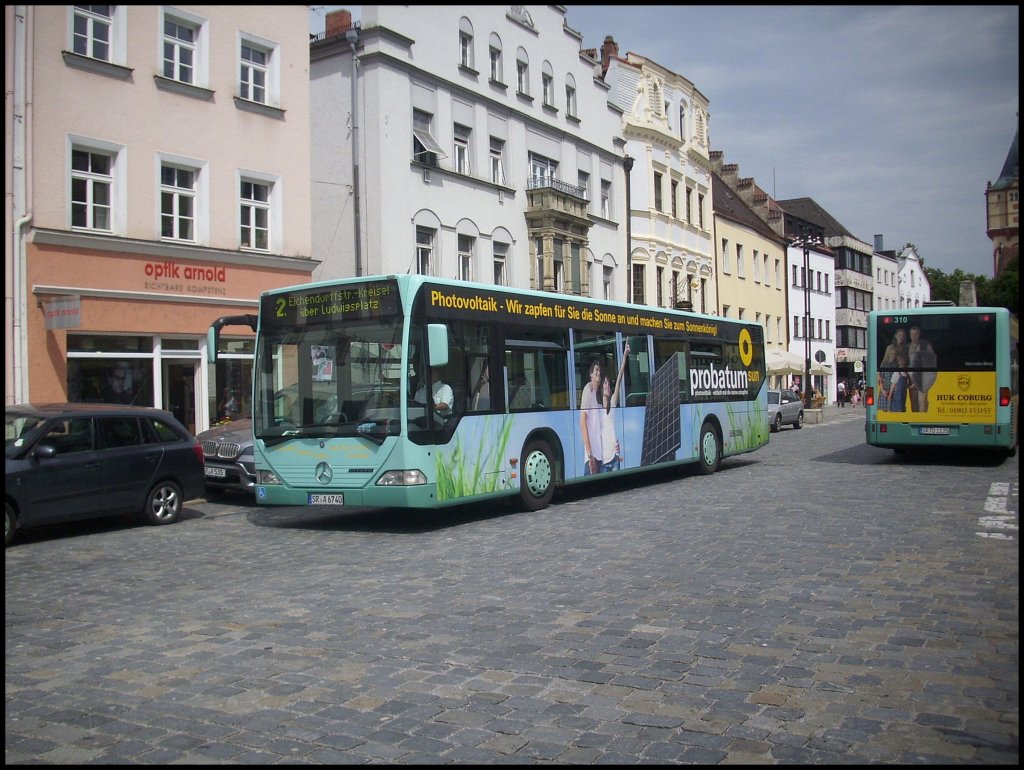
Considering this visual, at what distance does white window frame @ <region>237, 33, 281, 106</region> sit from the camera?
72.3 feet

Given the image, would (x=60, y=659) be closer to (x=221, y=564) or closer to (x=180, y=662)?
(x=180, y=662)

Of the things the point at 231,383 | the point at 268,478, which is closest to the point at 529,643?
the point at 268,478

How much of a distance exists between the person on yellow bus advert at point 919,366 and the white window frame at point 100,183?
16518mm

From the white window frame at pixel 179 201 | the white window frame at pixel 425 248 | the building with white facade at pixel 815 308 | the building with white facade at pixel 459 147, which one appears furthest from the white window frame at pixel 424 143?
the building with white facade at pixel 815 308

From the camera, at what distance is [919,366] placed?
19859 millimetres

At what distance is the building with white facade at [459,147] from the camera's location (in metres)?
26.6

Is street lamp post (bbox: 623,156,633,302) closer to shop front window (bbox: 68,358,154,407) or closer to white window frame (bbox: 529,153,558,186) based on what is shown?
white window frame (bbox: 529,153,558,186)

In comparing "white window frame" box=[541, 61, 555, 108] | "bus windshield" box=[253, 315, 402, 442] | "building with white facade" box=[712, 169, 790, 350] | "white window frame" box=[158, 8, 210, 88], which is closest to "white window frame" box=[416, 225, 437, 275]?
"white window frame" box=[158, 8, 210, 88]

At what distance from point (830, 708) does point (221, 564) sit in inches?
276

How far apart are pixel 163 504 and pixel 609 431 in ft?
23.5

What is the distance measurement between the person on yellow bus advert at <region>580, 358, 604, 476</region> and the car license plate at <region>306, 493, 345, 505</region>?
4638 mm

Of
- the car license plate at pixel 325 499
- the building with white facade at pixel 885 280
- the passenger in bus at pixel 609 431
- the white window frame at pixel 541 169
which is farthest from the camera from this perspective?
the building with white facade at pixel 885 280

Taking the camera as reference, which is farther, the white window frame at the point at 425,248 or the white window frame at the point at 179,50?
the white window frame at the point at 425,248

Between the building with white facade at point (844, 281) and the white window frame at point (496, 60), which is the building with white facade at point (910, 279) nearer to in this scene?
the building with white facade at point (844, 281)
